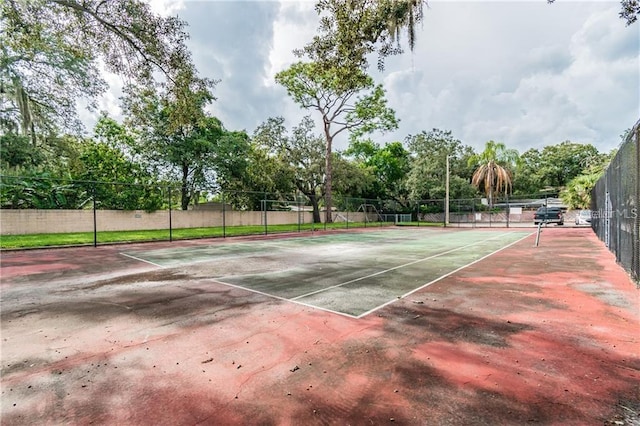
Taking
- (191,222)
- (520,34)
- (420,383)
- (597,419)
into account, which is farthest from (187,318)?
(191,222)

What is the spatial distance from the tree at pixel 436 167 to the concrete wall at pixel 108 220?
62.2 feet

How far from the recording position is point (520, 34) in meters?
8.73

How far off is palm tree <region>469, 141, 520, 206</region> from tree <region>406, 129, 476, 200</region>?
5.55 feet

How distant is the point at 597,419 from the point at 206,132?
90.1 feet

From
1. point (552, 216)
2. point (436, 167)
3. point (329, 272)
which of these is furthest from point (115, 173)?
point (552, 216)

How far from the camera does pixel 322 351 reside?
3.25 m

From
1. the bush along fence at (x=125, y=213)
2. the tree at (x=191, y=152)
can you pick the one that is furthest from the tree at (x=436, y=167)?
the tree at (x=191, y=152)

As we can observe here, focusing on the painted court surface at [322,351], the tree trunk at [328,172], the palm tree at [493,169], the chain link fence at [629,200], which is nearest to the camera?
the painted court surface at [322,351]

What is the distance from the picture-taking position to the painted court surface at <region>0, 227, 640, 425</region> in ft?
7.50

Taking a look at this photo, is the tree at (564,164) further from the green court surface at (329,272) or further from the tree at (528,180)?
the green court surface at (329,272)

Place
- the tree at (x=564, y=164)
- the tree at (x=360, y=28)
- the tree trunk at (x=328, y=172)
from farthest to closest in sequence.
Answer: the tree at (x=564, y=164)
the tree trunk at (x=328, y=172)
the tree at (x=360, y=28)

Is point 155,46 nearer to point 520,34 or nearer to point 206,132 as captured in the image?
point 520,34

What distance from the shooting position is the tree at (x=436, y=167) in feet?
124

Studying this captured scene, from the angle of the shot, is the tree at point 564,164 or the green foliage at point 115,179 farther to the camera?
the tree at point 564,164
